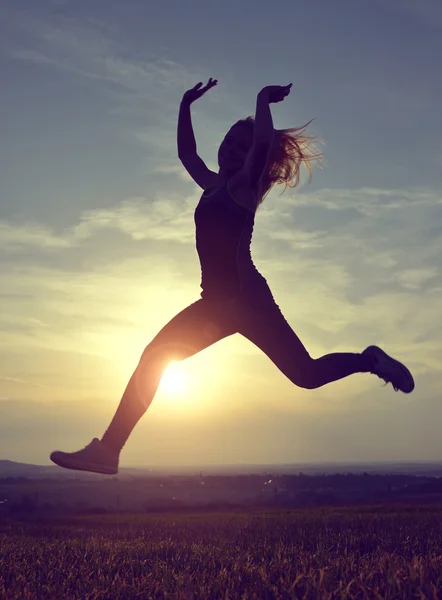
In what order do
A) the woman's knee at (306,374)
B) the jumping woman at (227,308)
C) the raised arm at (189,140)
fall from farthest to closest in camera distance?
the raised arm at (189,140) < the woman's knee at (306,374) < the jumping woman at (227,308)

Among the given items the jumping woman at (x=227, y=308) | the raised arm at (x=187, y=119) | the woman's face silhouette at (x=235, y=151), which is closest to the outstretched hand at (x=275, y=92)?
the jumping woman at (x=227, y=308)

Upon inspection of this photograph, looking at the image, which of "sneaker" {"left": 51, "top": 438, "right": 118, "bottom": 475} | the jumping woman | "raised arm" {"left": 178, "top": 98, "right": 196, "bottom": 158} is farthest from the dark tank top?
"sneaker" {"left": 51, "top": 438, "right": 118, "bottom": 475}

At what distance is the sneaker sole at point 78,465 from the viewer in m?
5.27

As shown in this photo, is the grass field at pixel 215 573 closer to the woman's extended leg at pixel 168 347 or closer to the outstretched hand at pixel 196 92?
the woman's extended leg at pixel 168 347

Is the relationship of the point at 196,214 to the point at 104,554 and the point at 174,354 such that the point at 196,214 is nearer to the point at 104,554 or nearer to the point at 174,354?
the point at 174,354

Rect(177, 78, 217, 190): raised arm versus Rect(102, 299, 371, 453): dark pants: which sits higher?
Rect(177, 78, 217, 190): raised arm

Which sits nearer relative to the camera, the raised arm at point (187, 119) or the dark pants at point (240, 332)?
the dark pants at point (240, 332)

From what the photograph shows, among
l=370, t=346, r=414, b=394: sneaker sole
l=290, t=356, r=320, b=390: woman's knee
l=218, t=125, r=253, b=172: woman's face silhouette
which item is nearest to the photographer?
l=290, t=356, r=320, b=390: woman's knee

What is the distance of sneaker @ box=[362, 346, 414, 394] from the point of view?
6027 millimetres

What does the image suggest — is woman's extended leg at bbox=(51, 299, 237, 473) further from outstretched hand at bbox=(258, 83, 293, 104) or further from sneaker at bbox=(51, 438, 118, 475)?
outstretched hand at bbox=(258, 83, 293, 104)

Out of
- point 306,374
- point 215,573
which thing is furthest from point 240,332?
point 215,573

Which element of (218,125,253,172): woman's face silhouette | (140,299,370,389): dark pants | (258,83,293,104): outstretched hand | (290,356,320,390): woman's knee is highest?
(258,83,293,104): outstretched hand

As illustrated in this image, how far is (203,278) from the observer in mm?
5387

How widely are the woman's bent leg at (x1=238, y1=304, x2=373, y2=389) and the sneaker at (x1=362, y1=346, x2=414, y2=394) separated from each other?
48 cm
